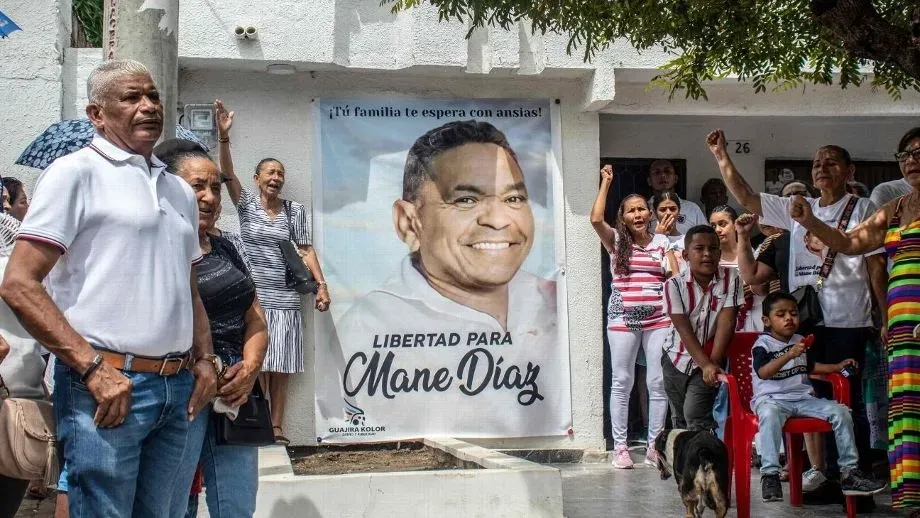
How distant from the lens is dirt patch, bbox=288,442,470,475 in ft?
25.4

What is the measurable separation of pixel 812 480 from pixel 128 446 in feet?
18.1

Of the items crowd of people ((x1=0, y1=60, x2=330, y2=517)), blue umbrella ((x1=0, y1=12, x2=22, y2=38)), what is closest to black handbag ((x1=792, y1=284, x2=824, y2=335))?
crowd of people ((x1=0, y1=60, x2=330, y2=517))

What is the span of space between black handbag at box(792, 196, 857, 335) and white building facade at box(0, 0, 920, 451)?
9.06 ft

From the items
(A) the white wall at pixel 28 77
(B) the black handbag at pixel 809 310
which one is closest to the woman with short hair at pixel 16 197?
(A) the white wall at pixel 28 77

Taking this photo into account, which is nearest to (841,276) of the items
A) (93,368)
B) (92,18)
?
(93,368)

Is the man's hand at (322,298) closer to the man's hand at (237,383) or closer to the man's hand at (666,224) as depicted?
the man's hand at (666,224)

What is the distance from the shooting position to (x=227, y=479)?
15.1 feet

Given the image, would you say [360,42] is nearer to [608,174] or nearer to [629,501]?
[608,174]

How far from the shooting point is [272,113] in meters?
9.78

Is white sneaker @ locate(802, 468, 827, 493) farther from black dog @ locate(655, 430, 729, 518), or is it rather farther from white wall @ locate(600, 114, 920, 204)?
white wall @ locate(600, 114, 920, 204)

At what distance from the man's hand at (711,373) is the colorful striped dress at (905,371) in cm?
103

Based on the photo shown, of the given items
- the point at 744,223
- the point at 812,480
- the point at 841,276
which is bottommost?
the point at 812,480

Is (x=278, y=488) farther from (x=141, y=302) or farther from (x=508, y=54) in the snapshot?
A: (x=508, y=54)

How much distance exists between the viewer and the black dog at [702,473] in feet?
20.0
